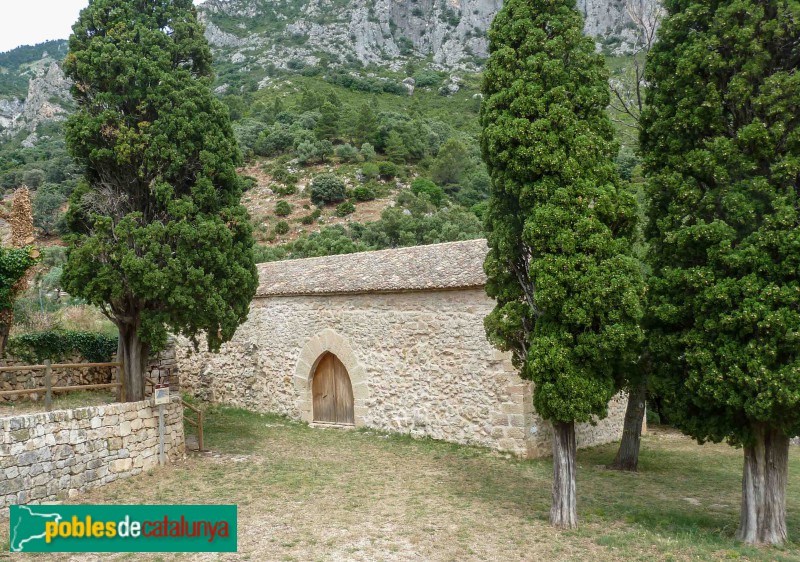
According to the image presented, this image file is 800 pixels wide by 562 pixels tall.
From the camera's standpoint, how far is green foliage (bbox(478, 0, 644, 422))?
23.2ft

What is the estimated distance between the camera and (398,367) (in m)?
13.2

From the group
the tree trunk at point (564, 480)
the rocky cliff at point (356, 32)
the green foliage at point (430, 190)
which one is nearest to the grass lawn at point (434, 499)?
the tree trunk at point (564, 480)

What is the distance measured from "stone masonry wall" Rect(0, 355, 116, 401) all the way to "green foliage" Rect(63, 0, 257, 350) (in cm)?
321

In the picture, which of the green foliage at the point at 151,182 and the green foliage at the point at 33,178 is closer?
the green foliage at the point at 151,182

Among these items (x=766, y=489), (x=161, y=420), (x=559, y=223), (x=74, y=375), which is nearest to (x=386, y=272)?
(x=161, y=420)

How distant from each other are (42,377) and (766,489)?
1356 cm

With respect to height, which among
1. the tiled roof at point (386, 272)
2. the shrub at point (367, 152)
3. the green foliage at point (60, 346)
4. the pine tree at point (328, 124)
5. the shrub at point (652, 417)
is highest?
the pine tree at point (328, 124)

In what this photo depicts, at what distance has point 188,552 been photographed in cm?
642

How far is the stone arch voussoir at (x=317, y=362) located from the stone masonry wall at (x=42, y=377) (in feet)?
15.1

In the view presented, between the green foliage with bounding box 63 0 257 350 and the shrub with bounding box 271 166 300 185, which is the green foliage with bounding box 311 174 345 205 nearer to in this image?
the shrub with bounding box 271 166 300 185

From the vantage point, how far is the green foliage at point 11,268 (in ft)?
38.6

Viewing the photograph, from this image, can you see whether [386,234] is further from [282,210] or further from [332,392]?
[332,392]

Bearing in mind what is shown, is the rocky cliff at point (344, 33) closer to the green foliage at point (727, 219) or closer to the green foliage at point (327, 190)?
the green foliage at point (327, 190)

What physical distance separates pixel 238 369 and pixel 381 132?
3352 cm
